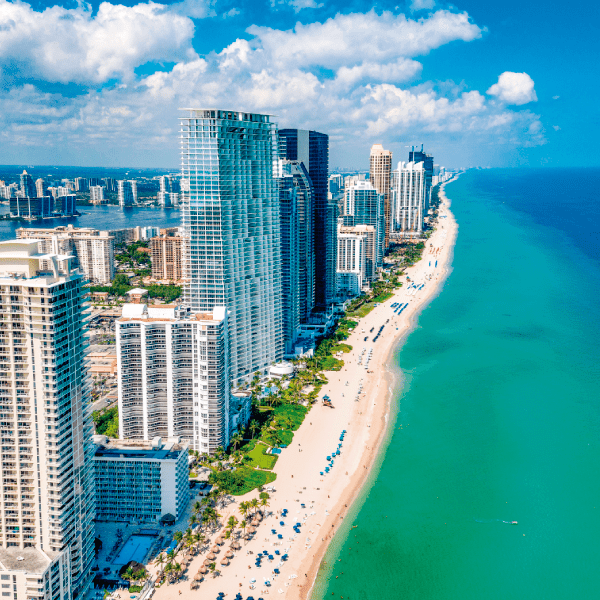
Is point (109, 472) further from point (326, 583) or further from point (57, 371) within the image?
point (326, 583)

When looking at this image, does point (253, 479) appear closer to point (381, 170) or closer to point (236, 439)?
point (236, 439)

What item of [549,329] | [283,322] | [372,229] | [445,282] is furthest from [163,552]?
[445,282]

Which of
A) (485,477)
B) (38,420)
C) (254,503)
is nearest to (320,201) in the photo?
(485,477)

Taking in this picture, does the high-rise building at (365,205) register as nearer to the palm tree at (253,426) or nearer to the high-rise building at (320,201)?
the high-rise building at (320,201)

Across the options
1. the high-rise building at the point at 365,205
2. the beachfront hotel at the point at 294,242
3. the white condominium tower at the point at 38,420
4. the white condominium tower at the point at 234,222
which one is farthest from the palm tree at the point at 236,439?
the high-rise building at the point at 365,205

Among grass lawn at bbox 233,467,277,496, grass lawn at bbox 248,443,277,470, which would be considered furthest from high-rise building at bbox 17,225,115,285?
grass lawn at bbox 233,467,277,496

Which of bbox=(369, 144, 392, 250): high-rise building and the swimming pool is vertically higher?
bbox=(369, 144, 392, 250): high-rise building

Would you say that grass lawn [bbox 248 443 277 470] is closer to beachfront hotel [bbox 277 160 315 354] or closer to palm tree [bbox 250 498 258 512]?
palm tree [bbox 250 498 258 512]
